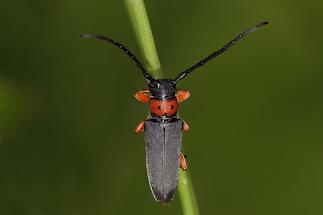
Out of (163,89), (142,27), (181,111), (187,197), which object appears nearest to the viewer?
(142,27)

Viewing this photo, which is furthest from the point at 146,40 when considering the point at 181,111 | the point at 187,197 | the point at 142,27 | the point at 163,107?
the point at 181,111

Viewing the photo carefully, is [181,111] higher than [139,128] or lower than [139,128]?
higher

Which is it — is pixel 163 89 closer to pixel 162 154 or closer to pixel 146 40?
pixel 162 154

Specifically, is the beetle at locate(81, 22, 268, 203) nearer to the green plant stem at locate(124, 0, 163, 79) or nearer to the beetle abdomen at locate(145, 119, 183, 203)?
the beetle abdomen at locate(145, 119, 183, 203)

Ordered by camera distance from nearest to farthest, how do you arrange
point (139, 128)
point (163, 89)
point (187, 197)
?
point (187, 197) < point (163, 89) < point (139, 128)

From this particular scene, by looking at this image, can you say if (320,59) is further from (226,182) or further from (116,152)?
(116,152)

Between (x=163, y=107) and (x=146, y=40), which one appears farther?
(x=163, y=107)

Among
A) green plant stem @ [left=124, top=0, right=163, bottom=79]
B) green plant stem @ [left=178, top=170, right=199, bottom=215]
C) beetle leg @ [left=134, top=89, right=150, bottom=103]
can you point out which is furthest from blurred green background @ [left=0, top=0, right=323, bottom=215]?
green plant stem @ [left=124, top=0, right=163, bottom=79]
